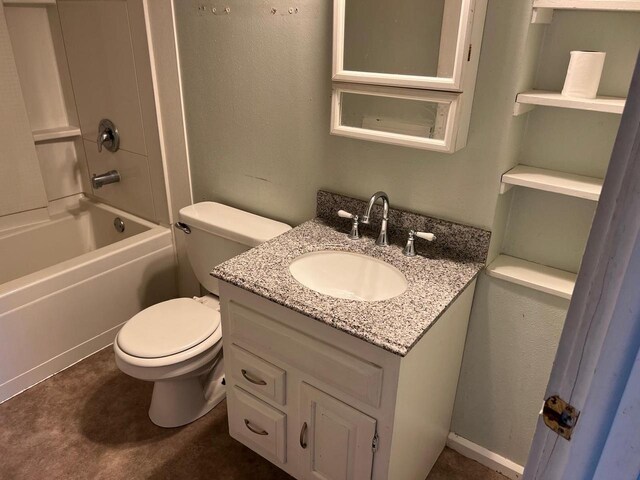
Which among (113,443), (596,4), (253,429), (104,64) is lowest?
(113,443)

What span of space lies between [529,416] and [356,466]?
2.07ft

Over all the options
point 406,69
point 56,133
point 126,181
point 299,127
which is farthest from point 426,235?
point 56,133

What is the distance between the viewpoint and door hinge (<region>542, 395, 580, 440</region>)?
60 cm

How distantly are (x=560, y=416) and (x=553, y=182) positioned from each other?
0.77 m

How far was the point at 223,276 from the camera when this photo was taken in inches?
51.2

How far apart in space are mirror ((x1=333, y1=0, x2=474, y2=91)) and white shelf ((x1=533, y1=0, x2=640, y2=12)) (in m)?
0.18

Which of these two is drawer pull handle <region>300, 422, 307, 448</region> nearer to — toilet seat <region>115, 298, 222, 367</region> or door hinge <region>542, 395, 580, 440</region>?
toilet seat <region>115, 298, 222, 367</region>

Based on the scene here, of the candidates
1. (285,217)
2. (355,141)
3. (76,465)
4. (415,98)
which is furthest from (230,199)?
(76,465)

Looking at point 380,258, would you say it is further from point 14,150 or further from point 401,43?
point 14,150

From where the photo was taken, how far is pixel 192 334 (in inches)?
65.1

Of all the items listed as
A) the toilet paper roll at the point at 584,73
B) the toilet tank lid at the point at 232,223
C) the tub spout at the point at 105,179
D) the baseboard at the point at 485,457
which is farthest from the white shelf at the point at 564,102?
the tub spout at the point at 105,179

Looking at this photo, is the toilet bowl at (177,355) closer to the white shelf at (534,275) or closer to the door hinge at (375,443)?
the door hinge at (375,443)

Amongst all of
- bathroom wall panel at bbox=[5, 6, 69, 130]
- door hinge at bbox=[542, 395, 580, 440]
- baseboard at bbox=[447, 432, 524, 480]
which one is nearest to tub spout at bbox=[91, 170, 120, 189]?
bathroom wall panel at bbox=[5, 6, 69, 130]

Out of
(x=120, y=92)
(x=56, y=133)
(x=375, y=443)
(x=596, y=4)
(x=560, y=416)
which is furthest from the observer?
(x=56, y=133)
